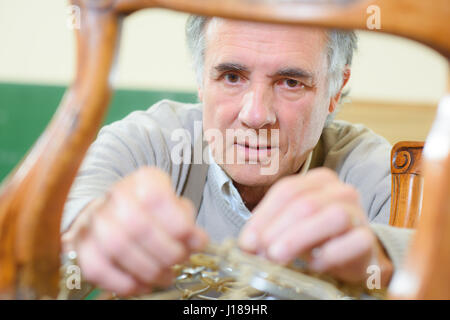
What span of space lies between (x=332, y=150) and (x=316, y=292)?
0.65m

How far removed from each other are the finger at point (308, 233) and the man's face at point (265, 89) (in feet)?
1.27

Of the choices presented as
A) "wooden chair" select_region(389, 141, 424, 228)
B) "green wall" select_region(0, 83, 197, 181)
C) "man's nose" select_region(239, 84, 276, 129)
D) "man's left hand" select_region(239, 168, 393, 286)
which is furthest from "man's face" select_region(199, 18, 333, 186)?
"green wall" select_region(0, 83, 197, 181)

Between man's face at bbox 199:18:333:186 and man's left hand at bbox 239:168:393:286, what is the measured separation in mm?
368

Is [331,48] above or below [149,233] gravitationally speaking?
above

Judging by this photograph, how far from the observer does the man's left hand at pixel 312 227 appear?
0.27 m

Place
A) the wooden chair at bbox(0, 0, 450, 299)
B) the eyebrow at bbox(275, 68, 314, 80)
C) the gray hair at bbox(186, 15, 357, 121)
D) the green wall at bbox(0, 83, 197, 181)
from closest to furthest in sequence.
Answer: the wooden chair at bbox(0, 0, 450, 299) → the eyebrow at bbox(275, 68, 314, 80) → the gray hair at bbox(186, 15, 357, 121) → the green wall at bbox(0, 83, 197, 181)

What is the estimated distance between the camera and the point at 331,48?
2.46ft

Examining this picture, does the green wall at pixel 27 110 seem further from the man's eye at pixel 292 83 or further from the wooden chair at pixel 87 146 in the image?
the wooden chair at pixel 87 146

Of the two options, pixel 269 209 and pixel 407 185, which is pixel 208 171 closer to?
pixel 407 185

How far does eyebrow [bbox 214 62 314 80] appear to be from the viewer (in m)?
0.64

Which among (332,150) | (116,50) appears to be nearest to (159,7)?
(116,50)

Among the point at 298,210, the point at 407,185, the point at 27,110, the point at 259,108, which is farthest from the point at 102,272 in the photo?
the point at 27,110

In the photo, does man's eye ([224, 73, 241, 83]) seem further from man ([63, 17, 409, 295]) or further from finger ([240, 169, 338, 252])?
finger ([240, 169, 338, 252])

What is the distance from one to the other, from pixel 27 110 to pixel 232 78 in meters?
0.99
